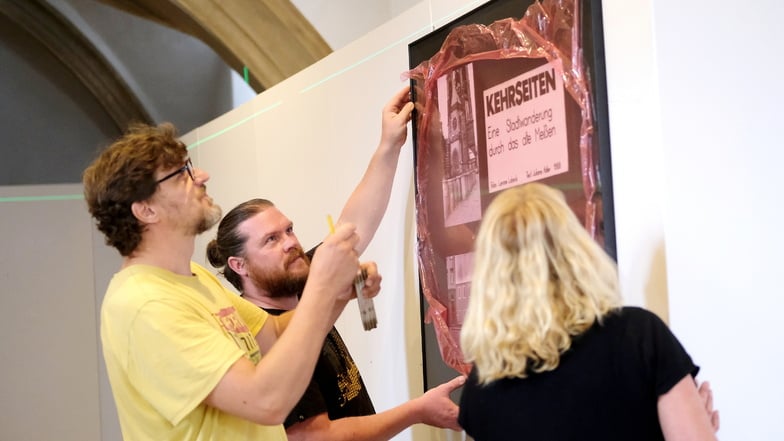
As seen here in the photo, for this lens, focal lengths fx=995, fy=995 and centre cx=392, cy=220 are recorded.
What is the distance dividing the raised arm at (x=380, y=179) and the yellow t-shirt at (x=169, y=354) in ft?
2.21

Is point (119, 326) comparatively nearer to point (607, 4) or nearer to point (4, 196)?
point (607, 4)

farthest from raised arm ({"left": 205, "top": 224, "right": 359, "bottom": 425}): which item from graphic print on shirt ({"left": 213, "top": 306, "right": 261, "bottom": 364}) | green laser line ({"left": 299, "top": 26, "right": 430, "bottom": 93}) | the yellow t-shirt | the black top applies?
green laser line ({"left": 299, "top": 26, "right": 430, "bottom": 93})

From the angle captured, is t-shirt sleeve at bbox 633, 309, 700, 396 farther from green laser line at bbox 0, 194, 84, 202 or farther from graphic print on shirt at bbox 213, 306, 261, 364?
green laser line at bbox 0, 194, 84, 202

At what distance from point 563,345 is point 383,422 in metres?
0.92

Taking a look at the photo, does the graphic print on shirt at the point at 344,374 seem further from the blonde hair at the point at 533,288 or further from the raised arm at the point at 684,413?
the raised arm at the point at 684,413

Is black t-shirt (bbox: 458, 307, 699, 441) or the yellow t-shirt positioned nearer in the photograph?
black t-shirt (bbox: 458, 307, 699, 441)

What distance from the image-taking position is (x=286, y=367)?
176cm

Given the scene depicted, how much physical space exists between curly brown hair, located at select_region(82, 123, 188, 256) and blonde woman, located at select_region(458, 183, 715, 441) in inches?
30.1

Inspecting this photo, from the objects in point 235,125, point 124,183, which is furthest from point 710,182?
point 235,125

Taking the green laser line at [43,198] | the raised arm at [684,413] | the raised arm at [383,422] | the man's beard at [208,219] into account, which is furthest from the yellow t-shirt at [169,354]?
the green laser line at [43,198]

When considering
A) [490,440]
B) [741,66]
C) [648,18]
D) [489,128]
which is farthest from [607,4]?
[490,440]

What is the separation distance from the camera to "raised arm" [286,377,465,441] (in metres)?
2.24

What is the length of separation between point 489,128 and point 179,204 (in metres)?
0.73

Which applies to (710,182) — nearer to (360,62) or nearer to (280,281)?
(280,281)
